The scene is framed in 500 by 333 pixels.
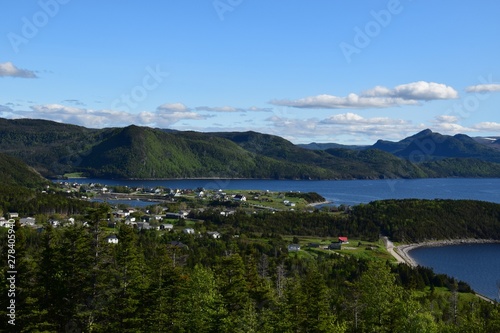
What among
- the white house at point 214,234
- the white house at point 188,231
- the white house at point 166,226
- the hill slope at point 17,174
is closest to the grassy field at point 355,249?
the white house at point 214,234

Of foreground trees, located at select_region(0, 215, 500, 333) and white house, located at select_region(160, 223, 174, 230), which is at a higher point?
foreground trees, located at select_region(0, 215, 500, 333)

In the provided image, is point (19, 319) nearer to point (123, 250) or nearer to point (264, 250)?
point (123, 250)

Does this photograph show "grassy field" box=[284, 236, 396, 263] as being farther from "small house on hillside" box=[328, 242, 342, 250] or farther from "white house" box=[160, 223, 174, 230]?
"white house" box=[160, 223, 174, 230]

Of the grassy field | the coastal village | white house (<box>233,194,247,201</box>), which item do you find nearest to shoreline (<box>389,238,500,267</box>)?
the grassy field

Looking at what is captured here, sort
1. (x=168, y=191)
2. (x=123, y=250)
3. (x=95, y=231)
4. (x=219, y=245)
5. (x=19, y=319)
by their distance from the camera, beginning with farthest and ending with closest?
1. (x=168, y=191)
2. (x=219, y=245)
3. (x=123, y=250)
4. (x=95, y=231)
5. (x=19, y=319)

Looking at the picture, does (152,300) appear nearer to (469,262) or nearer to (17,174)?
(469,262)

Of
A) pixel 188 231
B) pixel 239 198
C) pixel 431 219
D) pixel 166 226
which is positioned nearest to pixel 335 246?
pixel 188 231

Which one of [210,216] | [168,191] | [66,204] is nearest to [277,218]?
[210,216]

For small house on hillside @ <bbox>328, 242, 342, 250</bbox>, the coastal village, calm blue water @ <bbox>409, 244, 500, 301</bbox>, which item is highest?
the coastal village
